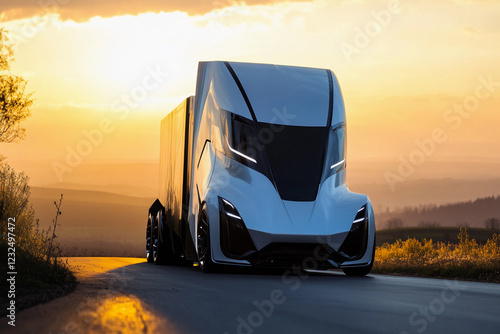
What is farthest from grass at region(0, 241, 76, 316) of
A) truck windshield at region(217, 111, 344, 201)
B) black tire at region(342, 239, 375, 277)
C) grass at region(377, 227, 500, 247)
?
grass at region(377, 227, 500, 247)

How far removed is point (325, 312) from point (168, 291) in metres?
2.45

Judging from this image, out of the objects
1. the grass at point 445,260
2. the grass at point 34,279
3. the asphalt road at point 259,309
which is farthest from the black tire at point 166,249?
the asphalt road at point 259,309

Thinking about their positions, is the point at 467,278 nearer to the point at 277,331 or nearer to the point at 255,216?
the point at 255,216

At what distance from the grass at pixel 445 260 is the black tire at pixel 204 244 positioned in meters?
4.98

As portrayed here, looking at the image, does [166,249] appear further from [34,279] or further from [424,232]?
[424,232]

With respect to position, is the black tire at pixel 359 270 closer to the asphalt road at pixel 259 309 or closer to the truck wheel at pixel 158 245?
the asphalt road at pixel 259 309

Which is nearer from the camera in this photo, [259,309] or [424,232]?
[259,309]

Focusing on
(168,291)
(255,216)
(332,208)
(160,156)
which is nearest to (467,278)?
(332,208)

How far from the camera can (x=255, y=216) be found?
12.0 m

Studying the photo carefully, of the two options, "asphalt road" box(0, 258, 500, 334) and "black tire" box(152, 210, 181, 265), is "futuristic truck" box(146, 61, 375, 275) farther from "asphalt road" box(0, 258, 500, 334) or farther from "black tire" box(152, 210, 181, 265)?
"black tire" box(152, 210, 181, 265)

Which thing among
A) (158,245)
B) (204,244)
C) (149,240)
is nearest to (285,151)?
(204,244)

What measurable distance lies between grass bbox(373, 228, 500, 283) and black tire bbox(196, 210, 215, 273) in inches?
196

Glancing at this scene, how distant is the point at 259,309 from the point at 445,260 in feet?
31.7

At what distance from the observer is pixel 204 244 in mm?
12953
